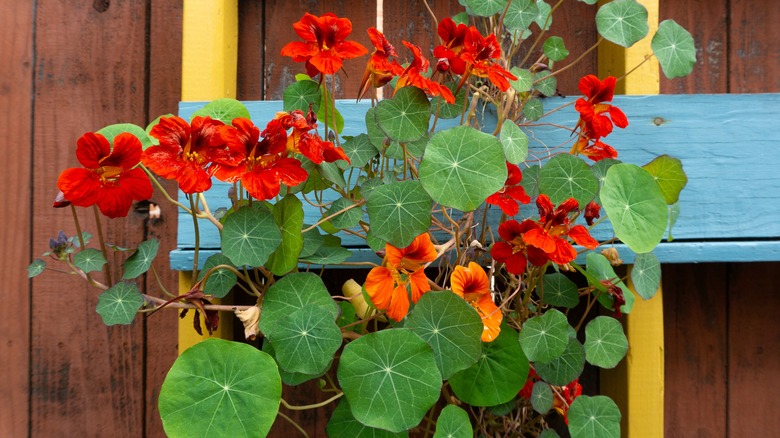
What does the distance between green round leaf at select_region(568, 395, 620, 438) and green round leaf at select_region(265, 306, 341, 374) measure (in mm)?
423

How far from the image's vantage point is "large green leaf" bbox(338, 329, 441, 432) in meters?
0.67

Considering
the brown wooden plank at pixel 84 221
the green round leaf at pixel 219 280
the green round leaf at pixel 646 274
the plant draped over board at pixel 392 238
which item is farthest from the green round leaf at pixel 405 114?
the brown wooden plank at pixel 84 221

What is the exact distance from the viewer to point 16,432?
114cm

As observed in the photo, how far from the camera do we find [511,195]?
81cm

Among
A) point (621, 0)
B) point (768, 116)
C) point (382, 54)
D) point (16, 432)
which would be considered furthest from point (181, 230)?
point (768, 116)

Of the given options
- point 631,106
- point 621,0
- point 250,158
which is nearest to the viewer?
point 250,158

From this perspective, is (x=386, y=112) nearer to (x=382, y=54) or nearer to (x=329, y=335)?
(x=382, y=54)

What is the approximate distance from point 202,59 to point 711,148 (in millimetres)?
973

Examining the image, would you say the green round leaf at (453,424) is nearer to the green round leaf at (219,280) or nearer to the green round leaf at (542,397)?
the green round leaf at (542,397)

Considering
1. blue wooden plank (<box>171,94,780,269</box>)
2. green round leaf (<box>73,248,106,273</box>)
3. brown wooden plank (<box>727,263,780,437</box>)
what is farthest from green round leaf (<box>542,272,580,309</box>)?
green round leaf (<box>73,248,106,273</box>)

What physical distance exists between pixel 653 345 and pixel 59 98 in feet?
4.33

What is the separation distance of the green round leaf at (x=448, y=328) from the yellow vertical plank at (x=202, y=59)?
1.54ft

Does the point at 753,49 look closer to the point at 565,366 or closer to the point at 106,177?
the point at 565,366

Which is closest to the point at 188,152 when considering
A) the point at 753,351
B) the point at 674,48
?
the point at 674,48
